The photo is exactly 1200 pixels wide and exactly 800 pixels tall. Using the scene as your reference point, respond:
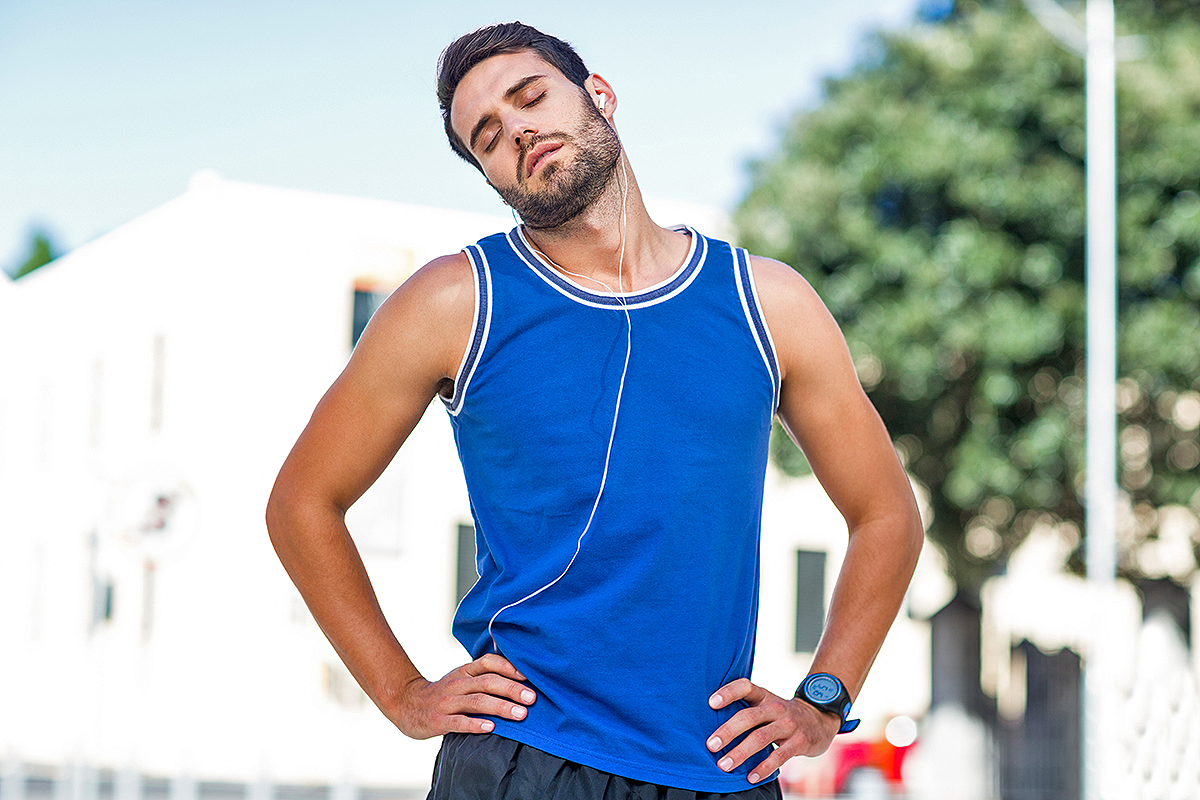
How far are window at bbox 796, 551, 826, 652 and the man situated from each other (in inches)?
650

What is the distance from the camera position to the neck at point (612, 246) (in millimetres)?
1854

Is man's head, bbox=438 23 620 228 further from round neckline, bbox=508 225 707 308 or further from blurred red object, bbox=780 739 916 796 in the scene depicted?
blurred red object, bbox=780 739 916 796

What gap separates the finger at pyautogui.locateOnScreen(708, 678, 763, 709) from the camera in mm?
1669

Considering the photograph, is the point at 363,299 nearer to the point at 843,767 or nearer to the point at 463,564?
the point at 463,564

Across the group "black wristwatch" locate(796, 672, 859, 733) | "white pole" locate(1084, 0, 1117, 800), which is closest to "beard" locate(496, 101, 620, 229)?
"black wristwatch" locate(796, 672, 859, 733)

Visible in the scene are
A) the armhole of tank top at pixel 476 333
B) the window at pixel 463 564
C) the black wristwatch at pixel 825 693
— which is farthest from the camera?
the window at pixel 463 564

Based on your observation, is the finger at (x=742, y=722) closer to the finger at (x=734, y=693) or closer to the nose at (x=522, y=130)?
the finger at (x=734, y=693)

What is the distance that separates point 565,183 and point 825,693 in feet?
2.57

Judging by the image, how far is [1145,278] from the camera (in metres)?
12.2

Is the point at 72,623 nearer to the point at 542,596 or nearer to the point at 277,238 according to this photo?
the point at 277,238

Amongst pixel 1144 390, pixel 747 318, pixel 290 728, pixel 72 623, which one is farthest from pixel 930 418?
pixel 747 318

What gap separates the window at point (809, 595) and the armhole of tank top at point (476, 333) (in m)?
16.7

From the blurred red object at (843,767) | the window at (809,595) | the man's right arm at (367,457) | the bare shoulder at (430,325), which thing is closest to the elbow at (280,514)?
the man's right arm at (367,457)

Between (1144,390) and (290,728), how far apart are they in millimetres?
8422
